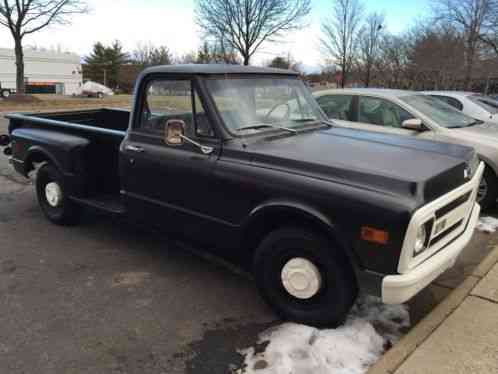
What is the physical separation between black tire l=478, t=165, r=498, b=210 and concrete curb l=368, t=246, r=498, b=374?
208 cm

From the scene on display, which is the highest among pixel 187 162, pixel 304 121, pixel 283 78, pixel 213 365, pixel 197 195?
pixel 283 78

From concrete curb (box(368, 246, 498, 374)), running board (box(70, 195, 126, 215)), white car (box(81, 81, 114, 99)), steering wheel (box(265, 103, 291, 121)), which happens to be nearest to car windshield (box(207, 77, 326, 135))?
steering wheel (box(265, 103, 291, 121))

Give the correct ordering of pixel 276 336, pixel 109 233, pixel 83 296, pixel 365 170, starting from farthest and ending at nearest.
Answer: pixel 109 233
pixel 83 296
pixel 276 336
pixel 365 170

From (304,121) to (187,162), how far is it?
1220mm

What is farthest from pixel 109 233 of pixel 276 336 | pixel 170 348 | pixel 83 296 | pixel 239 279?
pixel 276 336

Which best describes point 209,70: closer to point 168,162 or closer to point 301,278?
point 168,162

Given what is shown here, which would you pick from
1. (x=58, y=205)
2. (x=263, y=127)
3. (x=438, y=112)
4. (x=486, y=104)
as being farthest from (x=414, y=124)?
(x=486, y=104)

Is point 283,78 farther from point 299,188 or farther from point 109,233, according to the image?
point 109,233

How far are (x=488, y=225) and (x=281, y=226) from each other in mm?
3491

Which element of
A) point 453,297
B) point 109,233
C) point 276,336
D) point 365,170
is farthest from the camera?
point 109,233

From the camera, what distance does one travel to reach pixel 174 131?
3.54 m

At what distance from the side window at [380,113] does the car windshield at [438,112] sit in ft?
0.64

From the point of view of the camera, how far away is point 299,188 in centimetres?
306

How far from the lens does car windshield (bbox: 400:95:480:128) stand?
20.8 feet
